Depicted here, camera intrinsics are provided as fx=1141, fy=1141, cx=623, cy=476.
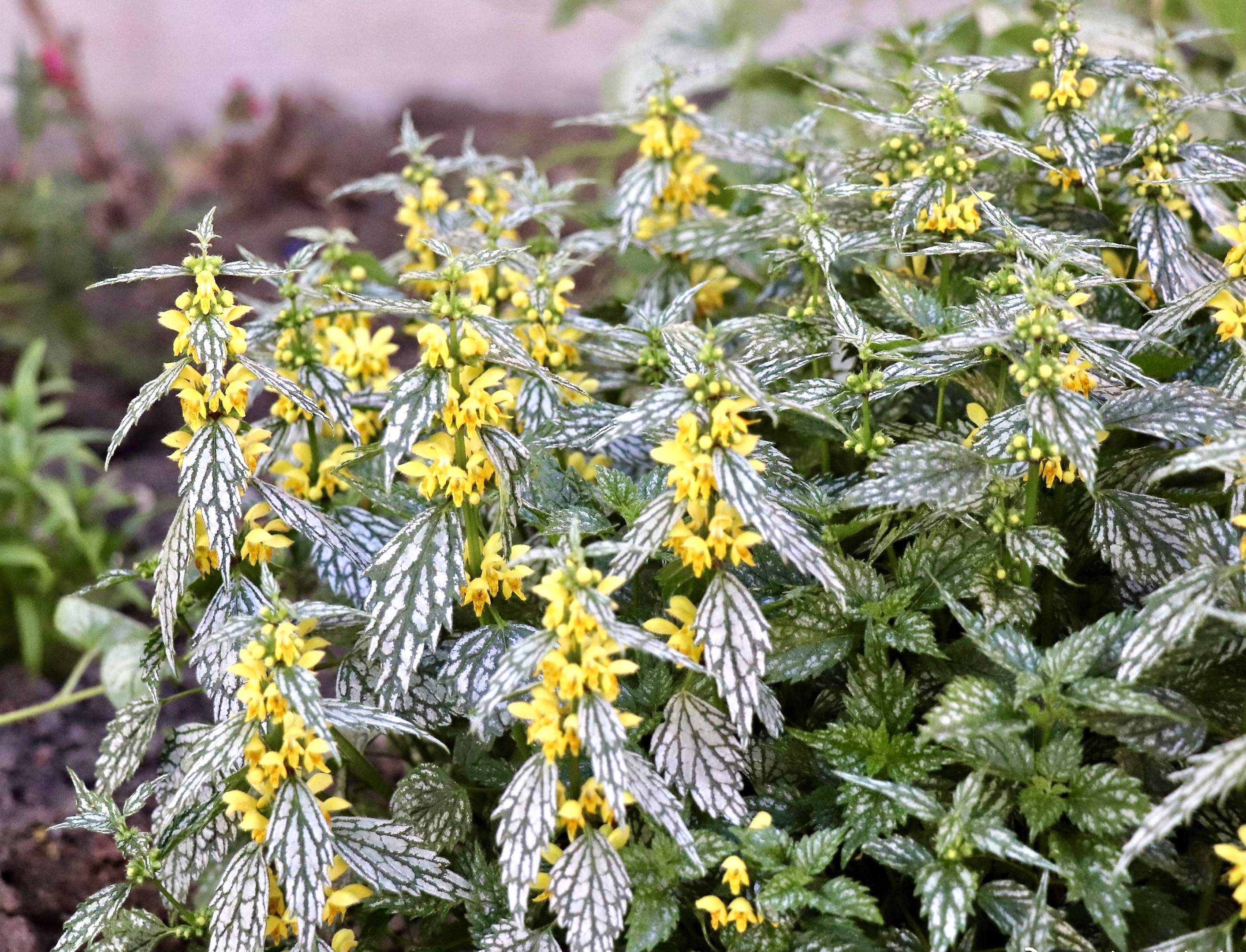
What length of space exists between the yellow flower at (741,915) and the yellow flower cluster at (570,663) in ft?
0.67

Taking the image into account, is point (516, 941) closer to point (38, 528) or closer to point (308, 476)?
point (308, 476)

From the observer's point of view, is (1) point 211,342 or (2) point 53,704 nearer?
(1) point 211,342

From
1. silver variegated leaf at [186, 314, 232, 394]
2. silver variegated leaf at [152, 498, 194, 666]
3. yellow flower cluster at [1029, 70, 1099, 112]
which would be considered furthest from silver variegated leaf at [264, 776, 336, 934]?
yellow flower cluster at [1029, 70, 1099, 112]

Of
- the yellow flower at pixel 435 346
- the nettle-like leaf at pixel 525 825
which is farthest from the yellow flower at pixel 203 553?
the nettle-like leaf at pixel 525 825

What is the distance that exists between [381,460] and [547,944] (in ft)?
2.01

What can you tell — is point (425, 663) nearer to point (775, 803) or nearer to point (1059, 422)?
point (775, 803)

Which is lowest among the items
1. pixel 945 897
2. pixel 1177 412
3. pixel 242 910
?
pixel 242 910

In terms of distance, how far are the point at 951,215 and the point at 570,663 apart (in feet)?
2.35

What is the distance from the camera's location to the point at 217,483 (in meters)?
1.16

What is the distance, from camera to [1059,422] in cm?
105

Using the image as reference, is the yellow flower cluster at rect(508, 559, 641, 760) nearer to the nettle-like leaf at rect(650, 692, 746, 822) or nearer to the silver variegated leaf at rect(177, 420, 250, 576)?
the nettle-like leaf at rect(650, 692, 746, 822)

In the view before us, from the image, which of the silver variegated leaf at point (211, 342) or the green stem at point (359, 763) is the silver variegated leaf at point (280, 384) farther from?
the green stem at point (359, 763)

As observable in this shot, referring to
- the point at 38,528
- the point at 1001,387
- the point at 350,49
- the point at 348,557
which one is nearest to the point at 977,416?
the point at 1001,387

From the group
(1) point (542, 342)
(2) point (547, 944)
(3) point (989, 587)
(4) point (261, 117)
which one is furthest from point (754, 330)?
(4) point (261, 117)
